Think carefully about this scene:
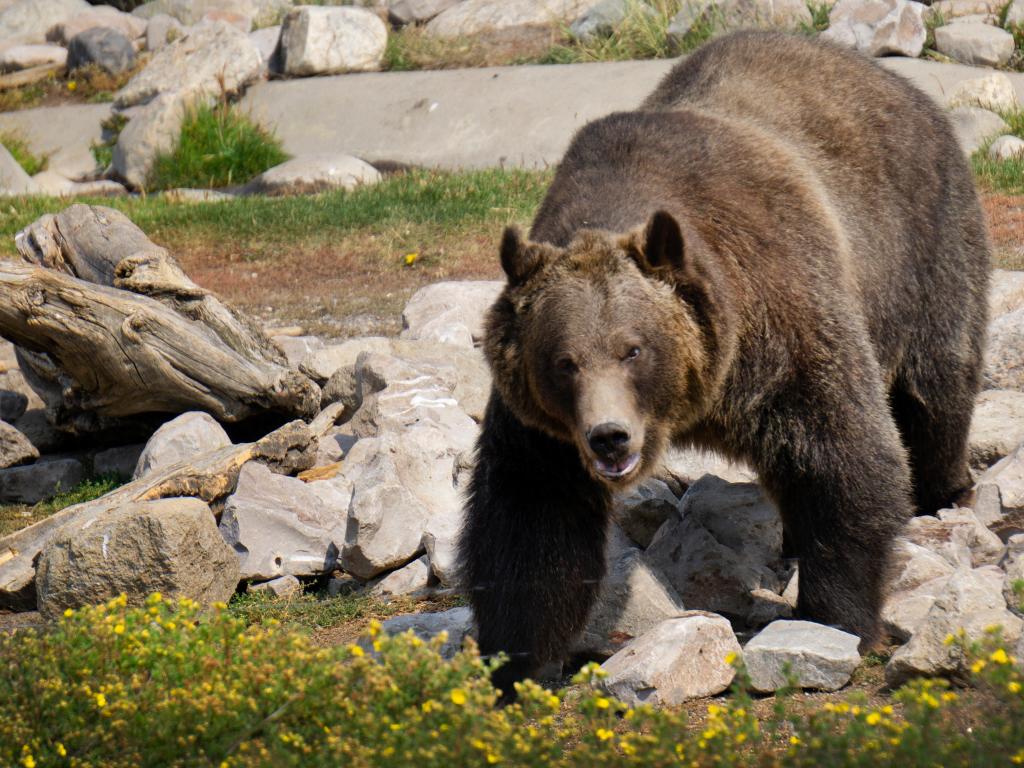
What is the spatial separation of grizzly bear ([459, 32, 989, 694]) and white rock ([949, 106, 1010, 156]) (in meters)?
8.38

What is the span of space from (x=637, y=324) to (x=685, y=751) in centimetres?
181

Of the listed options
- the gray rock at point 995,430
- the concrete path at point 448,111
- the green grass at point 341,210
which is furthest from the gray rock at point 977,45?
the gray rock at point 995,430

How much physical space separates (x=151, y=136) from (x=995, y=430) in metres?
11.8

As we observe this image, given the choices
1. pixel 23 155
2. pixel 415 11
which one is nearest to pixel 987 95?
pixel 415 11

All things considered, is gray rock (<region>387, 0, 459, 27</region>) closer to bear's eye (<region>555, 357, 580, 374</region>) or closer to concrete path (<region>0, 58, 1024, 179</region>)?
concrete path (<region>0, 58, 1024, 179</region>)

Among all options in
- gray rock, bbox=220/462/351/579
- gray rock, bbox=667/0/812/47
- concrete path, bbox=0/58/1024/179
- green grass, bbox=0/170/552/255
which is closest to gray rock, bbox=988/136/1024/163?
concrete path, bbox=0/58/1024/179

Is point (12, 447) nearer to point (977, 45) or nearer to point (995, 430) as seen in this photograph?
point (995, 430)

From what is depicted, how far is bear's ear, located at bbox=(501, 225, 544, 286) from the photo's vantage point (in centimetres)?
473

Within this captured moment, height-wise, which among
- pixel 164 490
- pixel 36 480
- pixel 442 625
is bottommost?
pixel 36 480

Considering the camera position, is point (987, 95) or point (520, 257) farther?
point (987, 95)

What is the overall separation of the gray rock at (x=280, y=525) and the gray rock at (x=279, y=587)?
4 cm

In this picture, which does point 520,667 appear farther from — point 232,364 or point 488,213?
point 488,213

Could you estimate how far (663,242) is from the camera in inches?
180

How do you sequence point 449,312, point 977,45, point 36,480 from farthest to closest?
point 977,45 → point 449,312 → point 36,480
